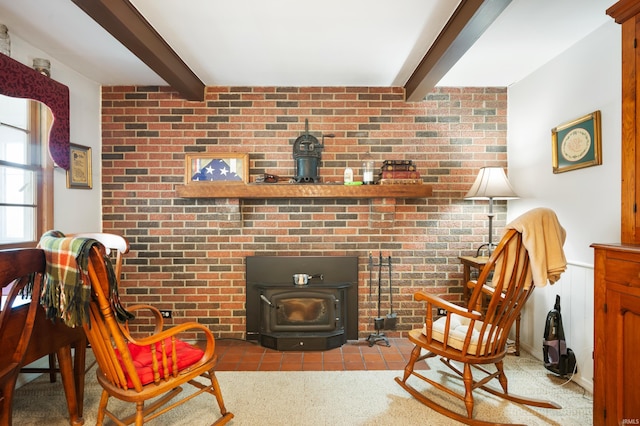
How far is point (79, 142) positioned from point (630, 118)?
396cm

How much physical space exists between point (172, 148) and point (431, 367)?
9.97ft

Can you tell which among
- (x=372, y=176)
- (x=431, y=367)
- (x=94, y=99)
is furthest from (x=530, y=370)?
(x=94, y=99)

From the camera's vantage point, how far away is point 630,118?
5.65ft

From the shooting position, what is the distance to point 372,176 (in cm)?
330

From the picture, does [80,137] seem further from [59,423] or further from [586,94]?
[586,94]

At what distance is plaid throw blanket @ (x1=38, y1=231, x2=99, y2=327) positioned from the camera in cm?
149

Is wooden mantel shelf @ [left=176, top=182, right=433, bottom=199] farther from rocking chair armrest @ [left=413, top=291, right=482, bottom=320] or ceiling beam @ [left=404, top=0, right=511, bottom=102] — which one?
rocking chair armrest @ [left=413, top=291, right=482, bottom=320]

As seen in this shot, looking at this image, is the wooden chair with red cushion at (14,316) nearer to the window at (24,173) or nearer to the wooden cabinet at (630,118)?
the window at (24,173)

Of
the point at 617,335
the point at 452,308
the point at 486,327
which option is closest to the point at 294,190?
the point at 452,308

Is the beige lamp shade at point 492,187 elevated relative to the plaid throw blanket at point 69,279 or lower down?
elevated

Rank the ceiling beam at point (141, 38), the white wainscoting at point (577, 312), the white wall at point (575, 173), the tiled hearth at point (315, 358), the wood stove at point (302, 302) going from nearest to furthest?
the ceiling beam at point (141, 38) → the white wall at point (575, 173) → the white wainscoting at point (577, 312) → the tiled hearth at point (315, 358) → the wood stove at point (302, 302)

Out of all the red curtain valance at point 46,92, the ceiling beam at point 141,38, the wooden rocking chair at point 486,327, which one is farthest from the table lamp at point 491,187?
the red curtain valance at point 46,92

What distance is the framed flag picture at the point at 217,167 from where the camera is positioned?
131 inches

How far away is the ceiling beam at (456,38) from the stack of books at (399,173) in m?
0.66
